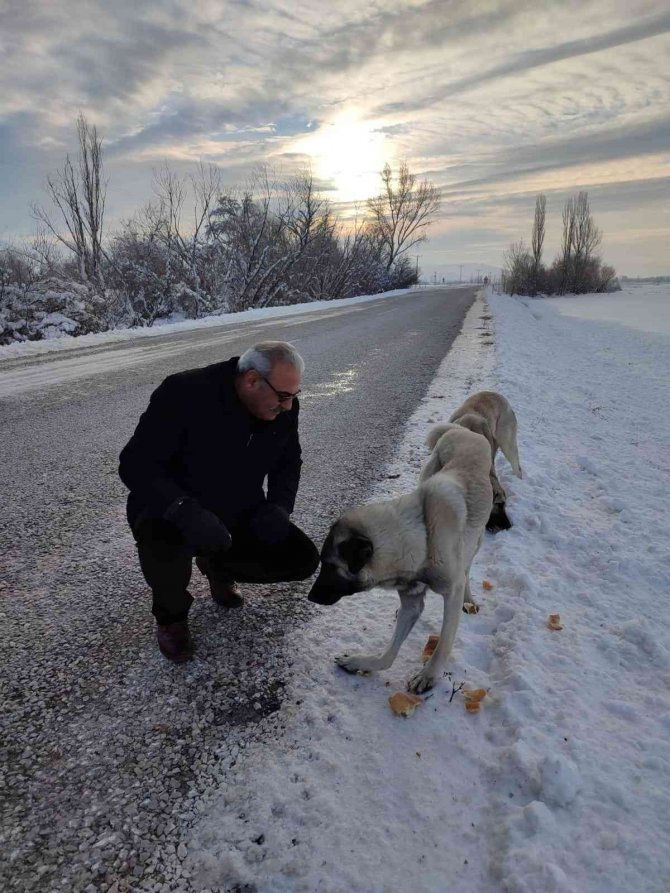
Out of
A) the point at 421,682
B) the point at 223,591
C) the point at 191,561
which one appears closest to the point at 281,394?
the point at 191,561

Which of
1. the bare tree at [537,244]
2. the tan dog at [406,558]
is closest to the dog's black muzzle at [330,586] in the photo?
the tan dog at [406,558]

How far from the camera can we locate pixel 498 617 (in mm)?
3006

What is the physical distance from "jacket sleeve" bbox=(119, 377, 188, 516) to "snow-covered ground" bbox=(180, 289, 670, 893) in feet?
3.44

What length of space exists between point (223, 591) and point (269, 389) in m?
1.24

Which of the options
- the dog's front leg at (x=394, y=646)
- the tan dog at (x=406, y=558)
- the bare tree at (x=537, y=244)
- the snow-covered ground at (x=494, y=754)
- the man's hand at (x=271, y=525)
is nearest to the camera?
the snow-covered ground at (x=494, y=754)

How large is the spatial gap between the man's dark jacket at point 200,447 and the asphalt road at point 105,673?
→ 26.1 inches

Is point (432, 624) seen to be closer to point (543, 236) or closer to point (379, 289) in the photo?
point (379, 289)

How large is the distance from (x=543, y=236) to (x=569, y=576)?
6682 cm

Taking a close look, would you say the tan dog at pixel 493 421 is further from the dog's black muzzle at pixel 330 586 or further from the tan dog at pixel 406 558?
the dog's black muzzle at pixel 330 586

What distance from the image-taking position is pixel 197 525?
251 centimetres

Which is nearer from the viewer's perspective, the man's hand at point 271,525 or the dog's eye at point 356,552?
the dog's eye at point 356,552

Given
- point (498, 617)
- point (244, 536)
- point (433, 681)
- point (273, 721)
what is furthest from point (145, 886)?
point (498, 617)

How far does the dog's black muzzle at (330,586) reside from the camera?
2465 millimetres

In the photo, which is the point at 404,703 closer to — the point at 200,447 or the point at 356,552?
the point at 356,552
